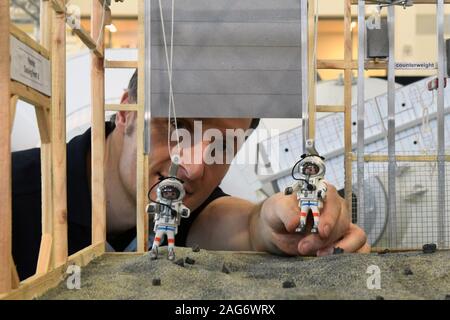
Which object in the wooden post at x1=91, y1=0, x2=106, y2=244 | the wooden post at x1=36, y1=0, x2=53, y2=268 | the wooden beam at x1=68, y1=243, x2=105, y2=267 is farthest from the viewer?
the wooden post at x1=91, y1=0, x2=106, y2=244

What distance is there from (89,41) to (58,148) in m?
0.70

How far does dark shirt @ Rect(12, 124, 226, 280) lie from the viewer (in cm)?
334

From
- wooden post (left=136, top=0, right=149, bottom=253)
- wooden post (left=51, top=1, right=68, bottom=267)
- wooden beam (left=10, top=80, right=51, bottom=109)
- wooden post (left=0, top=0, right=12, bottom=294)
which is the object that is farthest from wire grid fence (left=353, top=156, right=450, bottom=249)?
wooden post (left=0, top=0, right=12, bottom=294)

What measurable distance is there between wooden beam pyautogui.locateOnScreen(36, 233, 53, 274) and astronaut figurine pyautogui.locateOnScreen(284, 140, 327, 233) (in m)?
0.99

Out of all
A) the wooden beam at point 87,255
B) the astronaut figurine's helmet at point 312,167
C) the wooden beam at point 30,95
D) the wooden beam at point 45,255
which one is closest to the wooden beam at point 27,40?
the wooden beam at point 30,95

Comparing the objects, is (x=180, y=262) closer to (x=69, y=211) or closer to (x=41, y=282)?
(x=41, y=282)

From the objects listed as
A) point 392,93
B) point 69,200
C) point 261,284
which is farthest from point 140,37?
point 261,284

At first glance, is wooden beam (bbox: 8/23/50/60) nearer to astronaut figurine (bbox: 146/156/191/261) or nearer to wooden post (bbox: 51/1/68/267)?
wooden post (bbox: 51/1/68/267)

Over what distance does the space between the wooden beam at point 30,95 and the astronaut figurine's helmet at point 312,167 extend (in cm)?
101

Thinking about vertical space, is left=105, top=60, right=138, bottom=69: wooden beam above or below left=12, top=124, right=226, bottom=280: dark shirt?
above

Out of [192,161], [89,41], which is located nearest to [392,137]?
[192,161]

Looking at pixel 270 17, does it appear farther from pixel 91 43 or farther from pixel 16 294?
pixel 16 294

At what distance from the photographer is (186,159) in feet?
10.1

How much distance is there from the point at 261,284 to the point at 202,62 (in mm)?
1393
